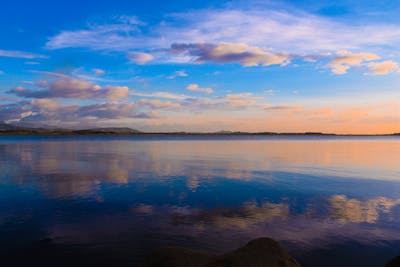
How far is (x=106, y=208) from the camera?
61.8ft

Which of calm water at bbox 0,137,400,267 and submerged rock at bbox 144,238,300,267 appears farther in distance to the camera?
calm water at bbox 0,137,400,267

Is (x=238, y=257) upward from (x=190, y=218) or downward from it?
upward

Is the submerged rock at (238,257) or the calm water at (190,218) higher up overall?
the submerged rock at (238,257)

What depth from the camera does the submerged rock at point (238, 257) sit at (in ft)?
25.3

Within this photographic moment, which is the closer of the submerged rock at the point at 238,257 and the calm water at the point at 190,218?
the submerged rock at the point at 238,257

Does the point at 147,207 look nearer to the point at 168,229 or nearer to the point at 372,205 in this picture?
the point at 168,229

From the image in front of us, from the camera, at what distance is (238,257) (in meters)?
7.85

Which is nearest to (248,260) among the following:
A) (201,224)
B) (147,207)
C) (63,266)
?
(63,266)

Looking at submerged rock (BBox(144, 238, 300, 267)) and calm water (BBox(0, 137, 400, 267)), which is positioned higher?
submerged rock (BBox(144, 238, 300, 267))

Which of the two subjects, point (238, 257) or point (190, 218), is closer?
point (238, 257)

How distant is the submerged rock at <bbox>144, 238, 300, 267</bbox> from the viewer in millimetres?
7719

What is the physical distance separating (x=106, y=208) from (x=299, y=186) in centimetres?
1666

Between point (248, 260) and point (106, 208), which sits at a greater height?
point (248, 260)

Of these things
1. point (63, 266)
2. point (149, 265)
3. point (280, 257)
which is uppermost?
point (280, 257)
